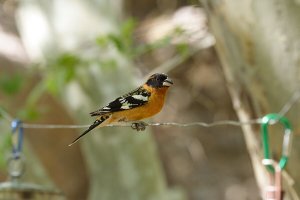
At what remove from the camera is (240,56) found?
3609mm

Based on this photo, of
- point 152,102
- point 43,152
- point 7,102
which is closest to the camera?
point 152,102

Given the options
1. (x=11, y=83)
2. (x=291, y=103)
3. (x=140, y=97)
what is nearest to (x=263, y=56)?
(x=291, y=103)

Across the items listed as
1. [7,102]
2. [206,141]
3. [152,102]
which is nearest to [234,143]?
[206,141]

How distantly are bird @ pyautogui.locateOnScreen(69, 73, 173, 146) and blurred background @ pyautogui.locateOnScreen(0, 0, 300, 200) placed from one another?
46.2 inches

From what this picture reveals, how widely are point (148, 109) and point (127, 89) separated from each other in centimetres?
312

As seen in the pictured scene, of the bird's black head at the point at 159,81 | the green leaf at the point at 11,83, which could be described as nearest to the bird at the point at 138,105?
the bird's black head at the point at 159,81

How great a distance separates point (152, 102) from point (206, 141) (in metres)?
6.35

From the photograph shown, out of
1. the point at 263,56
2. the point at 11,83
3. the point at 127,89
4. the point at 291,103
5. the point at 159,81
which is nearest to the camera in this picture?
the point at 159,81

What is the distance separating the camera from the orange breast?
2365mm

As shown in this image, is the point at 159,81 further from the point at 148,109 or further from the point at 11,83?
the point at 11,83

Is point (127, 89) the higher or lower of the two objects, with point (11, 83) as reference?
lower

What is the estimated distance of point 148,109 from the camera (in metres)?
2.39

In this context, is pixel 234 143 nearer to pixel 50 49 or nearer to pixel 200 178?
pixel 200 178

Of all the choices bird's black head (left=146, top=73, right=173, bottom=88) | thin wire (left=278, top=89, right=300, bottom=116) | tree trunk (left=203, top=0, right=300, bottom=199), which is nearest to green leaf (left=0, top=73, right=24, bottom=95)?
tree trunk (left=203, top=0, right=300, bottom=199)
